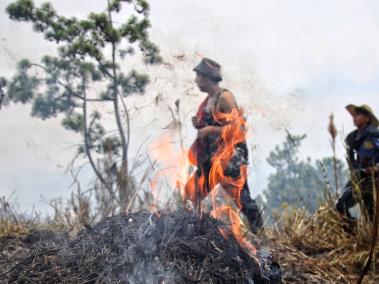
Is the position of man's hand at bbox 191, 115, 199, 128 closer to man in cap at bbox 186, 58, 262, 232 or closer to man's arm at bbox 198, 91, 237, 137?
man in cap at bbox 186, 58, 262, 232

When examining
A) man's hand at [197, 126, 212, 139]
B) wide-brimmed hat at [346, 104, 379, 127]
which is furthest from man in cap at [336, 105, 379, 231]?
man's hand at [197, 126, 212, 139]

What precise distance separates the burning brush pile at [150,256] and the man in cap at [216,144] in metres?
1.46

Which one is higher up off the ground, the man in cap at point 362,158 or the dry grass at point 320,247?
the man in cap at point 362,158

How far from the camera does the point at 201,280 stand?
2.70 m

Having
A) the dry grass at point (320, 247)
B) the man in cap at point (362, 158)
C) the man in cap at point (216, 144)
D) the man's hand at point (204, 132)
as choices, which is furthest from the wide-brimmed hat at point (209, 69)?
the dry grass at point (320, 247)

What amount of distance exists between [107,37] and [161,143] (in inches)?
247

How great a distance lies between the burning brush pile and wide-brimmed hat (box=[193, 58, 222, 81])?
2.40 metres

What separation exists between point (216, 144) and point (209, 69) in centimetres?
91

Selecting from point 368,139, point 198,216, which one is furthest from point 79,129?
point 198,216

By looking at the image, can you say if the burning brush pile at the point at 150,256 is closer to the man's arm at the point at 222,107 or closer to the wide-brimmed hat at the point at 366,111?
the man's arm at the point at 222,107

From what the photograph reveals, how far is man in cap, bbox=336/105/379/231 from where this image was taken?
17.0 feet

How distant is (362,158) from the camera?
537cm

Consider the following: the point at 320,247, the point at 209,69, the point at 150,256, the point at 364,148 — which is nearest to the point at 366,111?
the point at 364,148

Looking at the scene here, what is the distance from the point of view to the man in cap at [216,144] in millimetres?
4754
